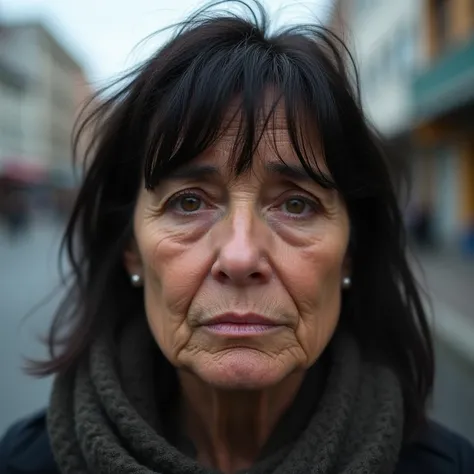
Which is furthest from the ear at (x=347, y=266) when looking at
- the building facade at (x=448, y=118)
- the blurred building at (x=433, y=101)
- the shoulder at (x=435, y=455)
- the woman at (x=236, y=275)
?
the building facade at (x=448, y=118)

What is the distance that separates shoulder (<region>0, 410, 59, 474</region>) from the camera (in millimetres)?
1542

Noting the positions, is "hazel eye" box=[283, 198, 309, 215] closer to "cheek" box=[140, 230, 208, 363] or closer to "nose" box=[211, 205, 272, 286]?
"nose" box=[211, 205, 272, 286]

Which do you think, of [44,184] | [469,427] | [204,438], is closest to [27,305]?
[469,427]

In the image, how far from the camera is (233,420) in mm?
1528

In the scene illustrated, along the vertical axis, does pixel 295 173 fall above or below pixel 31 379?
above

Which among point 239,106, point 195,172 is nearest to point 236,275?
point 195,172

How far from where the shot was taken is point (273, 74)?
4.44ft

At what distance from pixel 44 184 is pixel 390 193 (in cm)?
5318

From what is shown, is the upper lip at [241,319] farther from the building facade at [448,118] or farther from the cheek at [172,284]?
the building facade at [448,118]

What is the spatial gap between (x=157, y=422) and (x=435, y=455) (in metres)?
0.73

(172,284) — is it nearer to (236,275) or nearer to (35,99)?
(236,275)

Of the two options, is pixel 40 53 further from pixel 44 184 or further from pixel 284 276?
pixel 284 276

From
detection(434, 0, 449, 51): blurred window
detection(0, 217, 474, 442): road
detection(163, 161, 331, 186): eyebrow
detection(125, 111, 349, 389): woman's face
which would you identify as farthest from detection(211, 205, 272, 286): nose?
detection(434, 0, 449, 51): blurred window

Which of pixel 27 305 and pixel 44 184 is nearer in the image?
pixel 27 305
